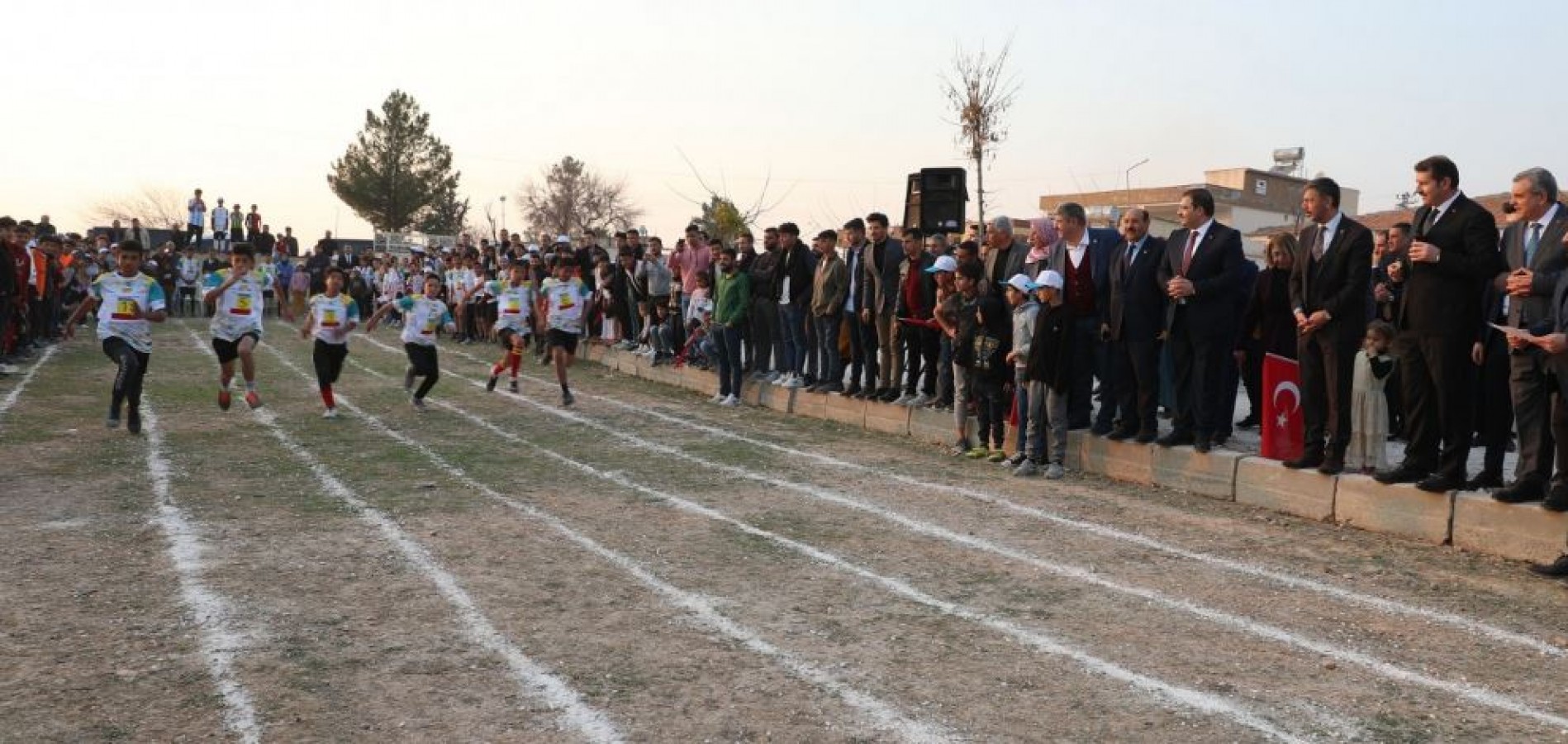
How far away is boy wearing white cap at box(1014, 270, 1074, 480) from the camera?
34.1 ft

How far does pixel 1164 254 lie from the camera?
10172 millimetres

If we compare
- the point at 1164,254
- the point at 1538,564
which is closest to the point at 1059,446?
the point at 1164,254

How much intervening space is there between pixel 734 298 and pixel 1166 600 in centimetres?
1014

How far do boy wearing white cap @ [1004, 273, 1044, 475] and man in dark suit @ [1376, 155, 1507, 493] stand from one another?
3137 mm

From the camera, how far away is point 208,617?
5.99m

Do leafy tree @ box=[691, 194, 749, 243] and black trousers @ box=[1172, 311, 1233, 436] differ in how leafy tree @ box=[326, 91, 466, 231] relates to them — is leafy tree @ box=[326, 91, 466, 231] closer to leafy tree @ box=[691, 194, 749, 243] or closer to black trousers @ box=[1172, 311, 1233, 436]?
leafy tree @ box=[691, 194, 749, 243]

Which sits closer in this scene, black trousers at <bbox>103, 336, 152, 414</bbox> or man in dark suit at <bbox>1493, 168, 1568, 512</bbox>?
man in dark suit at <bbox>1493, 168, 1568, 512</bbox>

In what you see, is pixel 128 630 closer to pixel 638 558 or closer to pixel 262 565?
pixel 262 565

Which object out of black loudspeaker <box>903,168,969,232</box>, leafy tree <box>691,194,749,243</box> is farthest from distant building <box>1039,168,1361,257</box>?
black loudspeaker <box>903,168,969,232</box>

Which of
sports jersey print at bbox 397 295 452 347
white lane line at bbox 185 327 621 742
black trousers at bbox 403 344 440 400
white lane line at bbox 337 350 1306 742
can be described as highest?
sports jersey print at bbox 397 295 452 347

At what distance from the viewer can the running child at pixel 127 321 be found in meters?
12.5

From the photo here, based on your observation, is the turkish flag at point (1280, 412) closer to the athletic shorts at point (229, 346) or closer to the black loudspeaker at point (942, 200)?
the black loudspeaker at point (942, 200)

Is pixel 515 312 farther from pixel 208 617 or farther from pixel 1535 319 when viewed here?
pixel 1535 319

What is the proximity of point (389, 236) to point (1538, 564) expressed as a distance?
201 ft
